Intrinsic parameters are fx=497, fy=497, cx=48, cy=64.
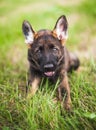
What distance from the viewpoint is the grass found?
569 centimetres

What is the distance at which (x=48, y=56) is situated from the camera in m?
6.40

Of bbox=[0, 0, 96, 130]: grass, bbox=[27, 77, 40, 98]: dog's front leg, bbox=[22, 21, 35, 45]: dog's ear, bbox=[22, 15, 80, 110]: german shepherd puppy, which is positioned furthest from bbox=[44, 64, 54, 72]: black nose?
bbox=[22, 21, 35, 45]: dog's ear

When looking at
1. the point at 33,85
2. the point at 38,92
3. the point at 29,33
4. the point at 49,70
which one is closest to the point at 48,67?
the point at 49,70

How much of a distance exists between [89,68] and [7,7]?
406cm

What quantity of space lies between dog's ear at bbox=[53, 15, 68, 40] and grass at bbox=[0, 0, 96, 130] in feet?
1.83

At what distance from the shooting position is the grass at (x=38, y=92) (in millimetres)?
5695

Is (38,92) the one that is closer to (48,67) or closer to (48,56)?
(48,67)

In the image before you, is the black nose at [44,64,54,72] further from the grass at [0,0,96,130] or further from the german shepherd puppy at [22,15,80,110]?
the grass at [0,0,96,130]

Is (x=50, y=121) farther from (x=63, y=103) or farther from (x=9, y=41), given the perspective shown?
(x=9, y=41)

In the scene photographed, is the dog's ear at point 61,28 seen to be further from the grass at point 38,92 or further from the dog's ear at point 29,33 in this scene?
the grass at point 38,92

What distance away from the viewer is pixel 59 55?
21.6 feet

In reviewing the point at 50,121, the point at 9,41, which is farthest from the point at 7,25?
the point at 50,121

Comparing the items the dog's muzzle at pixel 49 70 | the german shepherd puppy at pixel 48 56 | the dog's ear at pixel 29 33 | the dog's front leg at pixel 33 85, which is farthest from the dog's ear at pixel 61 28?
the dog's front leg at pixel 33 85

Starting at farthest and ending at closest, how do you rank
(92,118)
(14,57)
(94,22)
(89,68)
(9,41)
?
(94,22)
(9,41)
(14,57)
(89,68)
(92,118)
